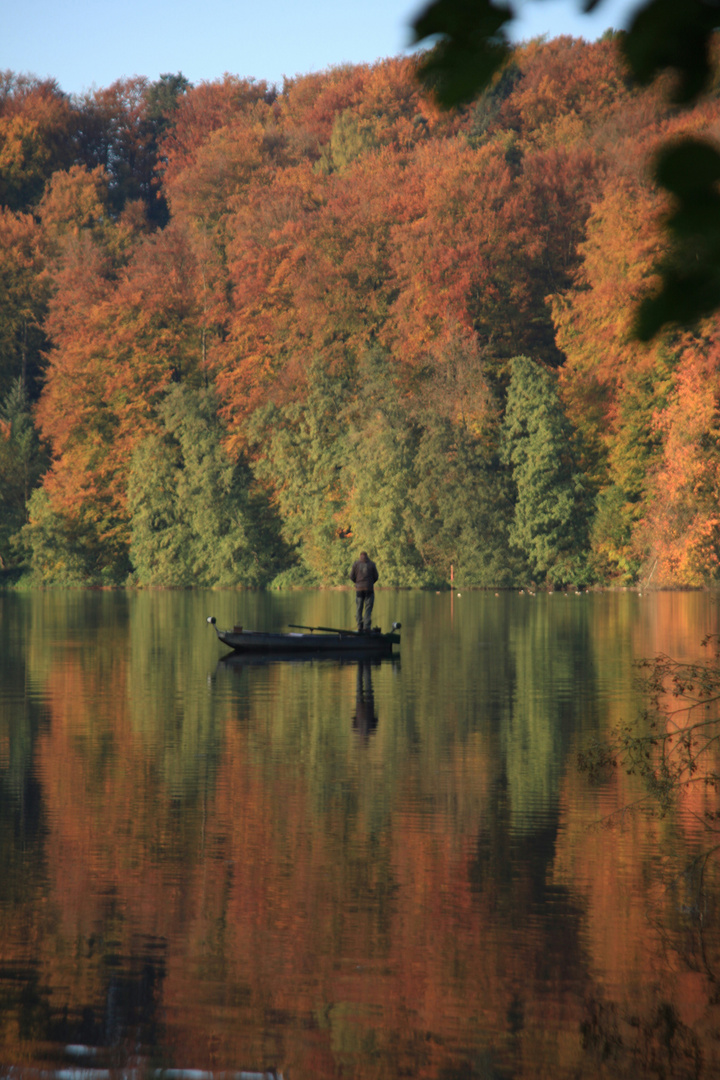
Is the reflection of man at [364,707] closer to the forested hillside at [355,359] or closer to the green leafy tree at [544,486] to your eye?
the forested hillside at [355,359]

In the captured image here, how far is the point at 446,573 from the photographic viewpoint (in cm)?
5200

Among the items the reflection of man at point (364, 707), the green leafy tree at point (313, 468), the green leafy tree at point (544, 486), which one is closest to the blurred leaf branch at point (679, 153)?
the reflection of man at point (364, 707)

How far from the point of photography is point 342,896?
675 centimetres

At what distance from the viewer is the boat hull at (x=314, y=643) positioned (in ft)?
67.2

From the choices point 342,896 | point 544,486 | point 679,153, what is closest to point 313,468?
point 544,486

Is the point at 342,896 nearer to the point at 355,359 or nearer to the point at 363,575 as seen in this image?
the point at 363,575

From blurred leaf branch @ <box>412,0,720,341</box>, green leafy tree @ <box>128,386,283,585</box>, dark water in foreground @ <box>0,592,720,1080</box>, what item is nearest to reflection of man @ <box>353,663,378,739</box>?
dark water in foreground @ <box>0,592,720,1080</box>

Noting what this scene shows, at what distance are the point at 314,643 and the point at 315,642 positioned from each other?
3cm

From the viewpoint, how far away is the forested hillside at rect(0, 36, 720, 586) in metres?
51.0

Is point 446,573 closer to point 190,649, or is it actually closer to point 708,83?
point 190,649

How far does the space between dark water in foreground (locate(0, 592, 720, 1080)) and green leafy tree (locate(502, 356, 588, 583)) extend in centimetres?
3597

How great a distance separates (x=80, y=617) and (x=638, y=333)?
32993 millimetres

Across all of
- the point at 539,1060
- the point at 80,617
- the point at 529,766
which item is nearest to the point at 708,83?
the point at 539,1060

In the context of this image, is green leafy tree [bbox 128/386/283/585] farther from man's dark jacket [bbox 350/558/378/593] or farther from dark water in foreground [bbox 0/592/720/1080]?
dark water in foreground [bbox 0/592/720/1080]
